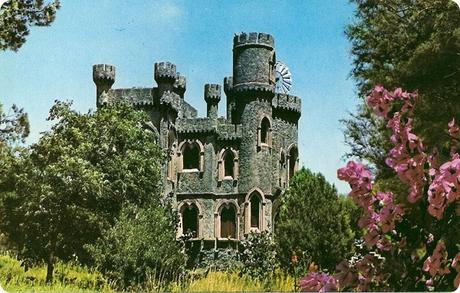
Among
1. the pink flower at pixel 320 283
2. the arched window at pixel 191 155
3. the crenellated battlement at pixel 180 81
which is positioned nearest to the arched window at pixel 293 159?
the arched window at pixel 191 155

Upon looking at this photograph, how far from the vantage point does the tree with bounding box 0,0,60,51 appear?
7945 millimetres

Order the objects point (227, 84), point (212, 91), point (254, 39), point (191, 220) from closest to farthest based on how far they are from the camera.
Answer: point (254, 39)
point (212, 91)
point (191, 220)
point (227, 84)

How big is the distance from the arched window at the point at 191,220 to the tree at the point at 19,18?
11.7 ft

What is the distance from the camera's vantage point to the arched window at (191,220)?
1009 cm

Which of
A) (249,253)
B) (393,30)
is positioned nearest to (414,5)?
(393,30)

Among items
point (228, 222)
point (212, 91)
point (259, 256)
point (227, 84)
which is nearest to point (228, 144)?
point (227, 84)

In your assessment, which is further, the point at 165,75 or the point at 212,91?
the point at 212,91

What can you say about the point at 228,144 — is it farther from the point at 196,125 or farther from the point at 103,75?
the point at 103,75

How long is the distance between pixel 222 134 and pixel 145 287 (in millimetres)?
5812

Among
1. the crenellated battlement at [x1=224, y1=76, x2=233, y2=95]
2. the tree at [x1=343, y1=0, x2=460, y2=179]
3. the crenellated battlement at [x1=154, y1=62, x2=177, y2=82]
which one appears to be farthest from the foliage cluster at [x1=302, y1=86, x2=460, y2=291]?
the crenellated battlement at [x1=224, y1=76, x2=233, y2=95]

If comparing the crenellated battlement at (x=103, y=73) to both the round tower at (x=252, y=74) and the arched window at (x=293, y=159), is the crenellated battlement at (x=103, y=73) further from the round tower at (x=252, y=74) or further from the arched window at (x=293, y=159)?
the round tower at (x=252, y=74)

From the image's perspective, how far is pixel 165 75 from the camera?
885 centimetres

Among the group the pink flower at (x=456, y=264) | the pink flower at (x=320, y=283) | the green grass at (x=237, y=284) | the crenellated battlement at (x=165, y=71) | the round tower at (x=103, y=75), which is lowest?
the green grass at (x=237, y=284)

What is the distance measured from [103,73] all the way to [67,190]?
1655mm
